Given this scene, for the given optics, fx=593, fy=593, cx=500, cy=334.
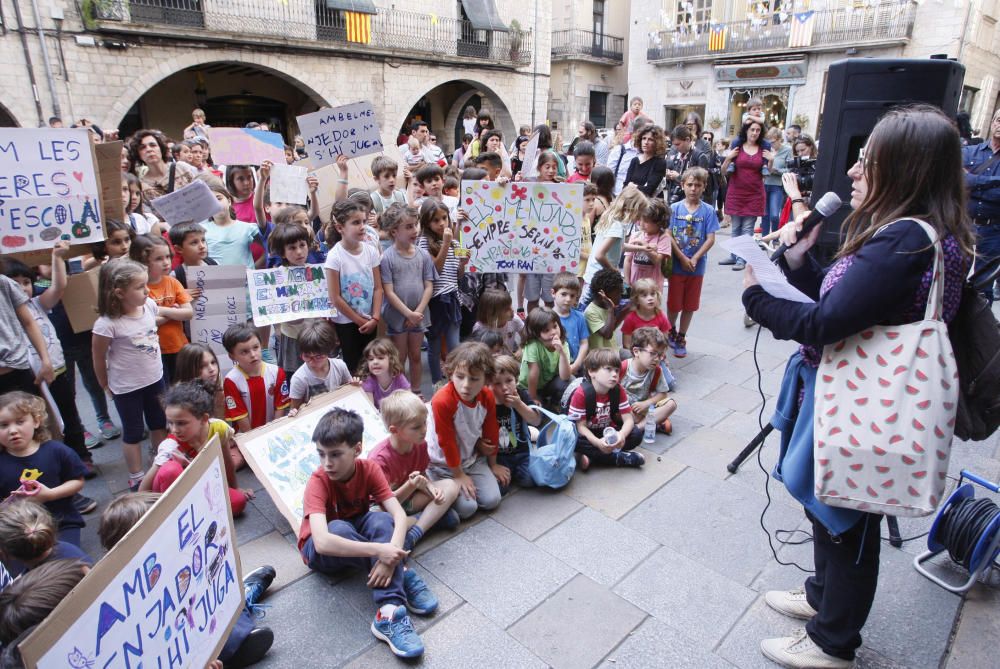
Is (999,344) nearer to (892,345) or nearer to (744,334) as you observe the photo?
(892,345)

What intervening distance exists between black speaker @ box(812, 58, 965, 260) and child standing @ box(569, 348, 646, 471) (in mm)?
1867

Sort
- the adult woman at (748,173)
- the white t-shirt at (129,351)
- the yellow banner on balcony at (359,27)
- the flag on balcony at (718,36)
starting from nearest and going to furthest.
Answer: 1. the white t-shirt at (129,351)
2. the adult woman at (748,173)
3. the yellow banner on balcony at (359,27)
4. the flag on balcony at (718,36)

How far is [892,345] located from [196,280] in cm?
403

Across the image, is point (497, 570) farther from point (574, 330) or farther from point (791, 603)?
point (574, 330)

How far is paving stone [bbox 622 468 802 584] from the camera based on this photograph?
9.42 ft

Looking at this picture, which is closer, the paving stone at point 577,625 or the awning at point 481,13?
the paving stone at point 577,625

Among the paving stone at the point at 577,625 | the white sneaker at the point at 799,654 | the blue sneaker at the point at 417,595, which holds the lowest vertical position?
the paving stone at the point at 577,625

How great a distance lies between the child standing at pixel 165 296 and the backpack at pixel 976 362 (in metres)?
3.97

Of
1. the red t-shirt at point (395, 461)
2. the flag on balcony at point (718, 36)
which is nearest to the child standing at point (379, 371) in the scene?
the red t-shirt at point (395, 461)

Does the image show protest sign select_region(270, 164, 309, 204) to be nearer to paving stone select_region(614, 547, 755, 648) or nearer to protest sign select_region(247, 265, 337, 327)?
protest sign select_region(247, 265, 337, 327)

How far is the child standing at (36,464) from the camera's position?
2.61 m

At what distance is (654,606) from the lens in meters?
2.57

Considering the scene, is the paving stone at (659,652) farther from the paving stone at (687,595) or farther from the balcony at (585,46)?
the balcony at (585,46)

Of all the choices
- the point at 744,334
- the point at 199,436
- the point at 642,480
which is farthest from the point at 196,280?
the point at 744,334
